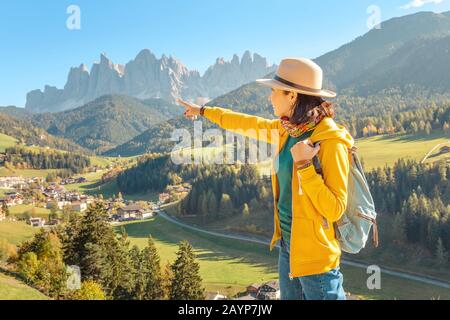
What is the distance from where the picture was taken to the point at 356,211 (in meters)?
4.34

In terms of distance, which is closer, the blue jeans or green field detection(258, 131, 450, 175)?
the blue jeans

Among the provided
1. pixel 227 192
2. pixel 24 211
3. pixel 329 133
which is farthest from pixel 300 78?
pixel 24 211

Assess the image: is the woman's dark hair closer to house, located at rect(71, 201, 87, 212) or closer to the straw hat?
the straw hat

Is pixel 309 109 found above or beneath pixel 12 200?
above

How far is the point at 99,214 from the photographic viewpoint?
32.0 metres

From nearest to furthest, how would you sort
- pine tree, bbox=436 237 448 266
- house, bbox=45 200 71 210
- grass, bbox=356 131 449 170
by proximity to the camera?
1. pine tree, bbox=436 237 448 266
2. grass, bbox=356 131 449 170
3. house, bbox=45 200 71 210

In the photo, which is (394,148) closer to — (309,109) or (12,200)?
(12,200)

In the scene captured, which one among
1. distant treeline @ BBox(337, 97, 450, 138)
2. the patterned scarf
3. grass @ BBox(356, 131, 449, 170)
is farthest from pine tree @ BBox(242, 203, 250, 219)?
the patterned scarf

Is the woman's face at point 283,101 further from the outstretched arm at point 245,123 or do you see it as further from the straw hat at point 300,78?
the outstretched arm at point 245,123

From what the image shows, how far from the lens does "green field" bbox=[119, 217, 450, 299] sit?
49.4 meters

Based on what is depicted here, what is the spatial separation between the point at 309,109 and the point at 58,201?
152 m

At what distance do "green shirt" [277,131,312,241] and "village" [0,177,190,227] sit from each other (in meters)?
90.7
